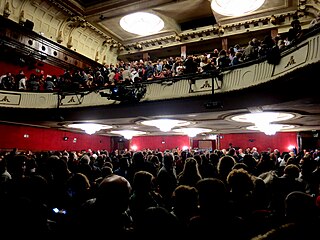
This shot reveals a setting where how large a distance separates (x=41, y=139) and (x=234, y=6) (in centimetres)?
1448

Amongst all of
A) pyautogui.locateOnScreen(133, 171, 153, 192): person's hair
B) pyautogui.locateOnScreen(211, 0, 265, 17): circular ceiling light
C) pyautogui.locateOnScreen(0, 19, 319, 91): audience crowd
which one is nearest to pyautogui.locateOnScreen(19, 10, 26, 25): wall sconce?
pyautogui.locateOnScreen(0, 19, 319, 91): audience crowd

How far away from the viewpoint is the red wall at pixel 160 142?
2075cm

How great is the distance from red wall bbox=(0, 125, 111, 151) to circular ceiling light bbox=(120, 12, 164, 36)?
8570mm

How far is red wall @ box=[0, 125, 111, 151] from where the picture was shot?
13.6 m

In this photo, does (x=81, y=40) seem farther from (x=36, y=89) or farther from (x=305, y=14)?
(x=305, y=14)

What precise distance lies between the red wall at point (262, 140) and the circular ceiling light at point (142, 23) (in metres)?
9.81

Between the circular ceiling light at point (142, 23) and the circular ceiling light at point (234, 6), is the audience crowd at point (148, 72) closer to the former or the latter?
the circular ceiling light at point (234, 6)

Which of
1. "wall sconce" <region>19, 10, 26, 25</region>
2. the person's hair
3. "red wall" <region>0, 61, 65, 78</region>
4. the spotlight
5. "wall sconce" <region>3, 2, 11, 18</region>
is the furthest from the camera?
"wall sconce" <region>19, 10, 26, 25</region>

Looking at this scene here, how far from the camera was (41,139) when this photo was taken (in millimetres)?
15547

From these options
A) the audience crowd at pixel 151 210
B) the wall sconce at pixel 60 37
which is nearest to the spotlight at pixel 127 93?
the audience crowd at pixel 151 210

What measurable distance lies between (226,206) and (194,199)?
45 cm

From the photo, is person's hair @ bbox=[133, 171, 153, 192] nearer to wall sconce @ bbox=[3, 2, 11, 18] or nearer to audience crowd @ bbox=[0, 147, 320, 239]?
audience crowd @ bbox=[0, 147, 320, 239]

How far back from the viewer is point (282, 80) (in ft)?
21.6

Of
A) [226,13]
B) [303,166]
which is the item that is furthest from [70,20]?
[303,166]
